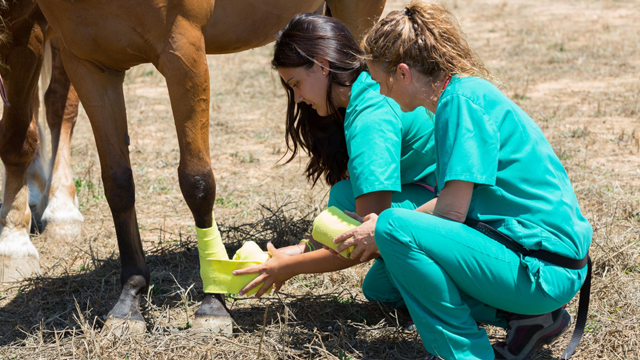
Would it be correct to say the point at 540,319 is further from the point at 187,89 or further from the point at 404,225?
the point at 187,89

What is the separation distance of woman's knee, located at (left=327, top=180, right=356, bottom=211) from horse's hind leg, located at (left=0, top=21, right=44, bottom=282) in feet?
5.62

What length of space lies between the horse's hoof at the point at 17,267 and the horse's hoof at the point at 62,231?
0.40 metres

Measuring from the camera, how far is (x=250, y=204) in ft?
13.6

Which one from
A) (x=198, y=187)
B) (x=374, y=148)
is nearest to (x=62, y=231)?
(x=198, y=187)

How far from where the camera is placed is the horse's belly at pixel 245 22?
2933 mm

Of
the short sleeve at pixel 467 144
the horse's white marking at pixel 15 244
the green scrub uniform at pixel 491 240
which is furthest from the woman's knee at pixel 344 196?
the horse's white marking at pixel 15 244

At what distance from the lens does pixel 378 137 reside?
226 cm

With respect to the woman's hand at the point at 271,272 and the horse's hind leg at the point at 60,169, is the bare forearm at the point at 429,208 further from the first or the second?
the horse's hind leg at the point at 60,169

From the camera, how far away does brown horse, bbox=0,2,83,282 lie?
328 centimetres

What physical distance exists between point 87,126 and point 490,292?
528 centimetres

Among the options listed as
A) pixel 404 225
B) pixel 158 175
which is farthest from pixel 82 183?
pixel 404 225

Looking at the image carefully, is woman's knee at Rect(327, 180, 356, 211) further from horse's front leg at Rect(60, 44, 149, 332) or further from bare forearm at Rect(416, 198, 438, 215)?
Answer: horse's front leg at Rect(60, 44, 149, 332)

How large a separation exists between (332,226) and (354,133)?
1.15ft

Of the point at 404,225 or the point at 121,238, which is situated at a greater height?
the point at 404,225
